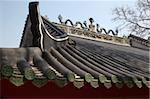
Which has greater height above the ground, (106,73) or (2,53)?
(2,53)

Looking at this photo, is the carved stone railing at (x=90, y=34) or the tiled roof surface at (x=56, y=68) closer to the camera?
the tiled roof surface at (x=56, y=68)

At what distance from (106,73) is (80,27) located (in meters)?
6.22

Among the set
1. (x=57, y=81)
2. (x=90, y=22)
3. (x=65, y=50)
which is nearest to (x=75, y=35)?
(x=90, y=22)

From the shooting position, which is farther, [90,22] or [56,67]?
[90,22]

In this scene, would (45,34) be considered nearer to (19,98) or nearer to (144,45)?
(19,98)

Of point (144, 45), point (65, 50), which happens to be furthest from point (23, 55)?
point (144, 45)

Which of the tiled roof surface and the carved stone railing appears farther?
the carved stone railing

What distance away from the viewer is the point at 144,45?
11.4m

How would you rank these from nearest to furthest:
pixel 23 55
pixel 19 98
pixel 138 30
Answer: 1. pixel 19 98
2. pixel 23 55
3. pixel 138 30

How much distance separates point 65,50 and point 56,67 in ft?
2.67

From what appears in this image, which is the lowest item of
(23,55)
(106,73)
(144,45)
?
(144,45)

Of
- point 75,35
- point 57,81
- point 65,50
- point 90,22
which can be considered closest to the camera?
point 57,81

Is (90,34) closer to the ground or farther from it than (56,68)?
closer to the ground

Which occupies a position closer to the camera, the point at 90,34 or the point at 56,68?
the point at 56,68
